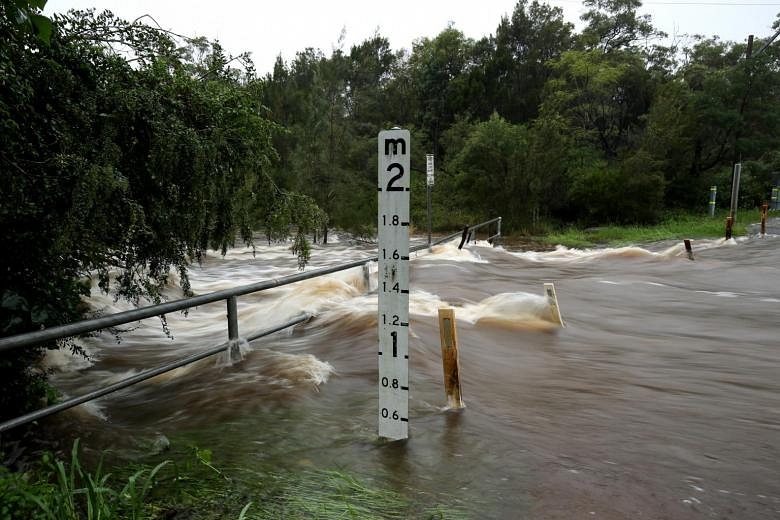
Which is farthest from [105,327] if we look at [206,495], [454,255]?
[454,255]

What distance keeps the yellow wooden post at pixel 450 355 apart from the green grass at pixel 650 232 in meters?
20.8

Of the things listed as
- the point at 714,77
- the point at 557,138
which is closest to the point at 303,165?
the point at 557,138

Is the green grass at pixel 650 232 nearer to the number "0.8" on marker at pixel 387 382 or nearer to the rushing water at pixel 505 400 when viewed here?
the rushing water at pixel 505 400

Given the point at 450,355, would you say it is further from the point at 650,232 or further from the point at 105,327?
the point at 650,232

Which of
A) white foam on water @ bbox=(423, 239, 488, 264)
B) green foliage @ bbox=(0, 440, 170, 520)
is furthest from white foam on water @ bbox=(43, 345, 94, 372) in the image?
white foam on water @ bbox=(423, 239, 488, 264)

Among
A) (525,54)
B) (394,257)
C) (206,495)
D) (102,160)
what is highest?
(525,54)

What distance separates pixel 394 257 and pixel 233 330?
2.51m

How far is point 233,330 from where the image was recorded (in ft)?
17.9

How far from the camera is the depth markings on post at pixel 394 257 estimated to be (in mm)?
3498

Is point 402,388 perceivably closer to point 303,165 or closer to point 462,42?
point 303,165

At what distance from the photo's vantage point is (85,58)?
4.59m

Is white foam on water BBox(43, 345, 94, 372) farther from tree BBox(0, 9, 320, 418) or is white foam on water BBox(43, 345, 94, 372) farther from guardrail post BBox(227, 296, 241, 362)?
guardrail post BBox(227, 296, 241, 362)

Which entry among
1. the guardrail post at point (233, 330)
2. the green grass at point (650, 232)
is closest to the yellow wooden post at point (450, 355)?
the guardrail post at point (233, 330)

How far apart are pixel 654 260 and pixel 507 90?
121ft
